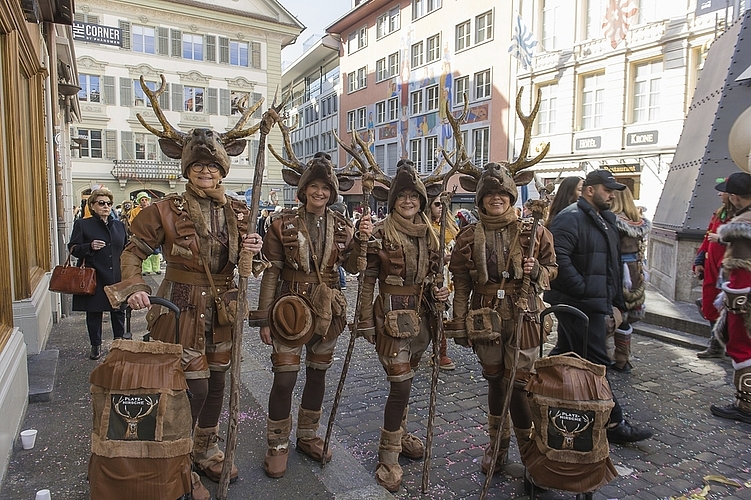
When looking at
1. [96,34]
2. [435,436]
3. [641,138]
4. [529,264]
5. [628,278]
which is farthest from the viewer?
[641,138]

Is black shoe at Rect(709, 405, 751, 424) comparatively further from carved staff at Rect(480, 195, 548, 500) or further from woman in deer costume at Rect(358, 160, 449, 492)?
woman in deer costume at Rect(358, 160, 449, 492)

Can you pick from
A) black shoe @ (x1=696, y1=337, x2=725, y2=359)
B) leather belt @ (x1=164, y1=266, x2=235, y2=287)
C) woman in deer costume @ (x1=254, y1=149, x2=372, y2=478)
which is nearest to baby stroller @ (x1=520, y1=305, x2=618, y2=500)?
woman in deer costume @ (x1=254, y1=149, x2=372, y2=478)

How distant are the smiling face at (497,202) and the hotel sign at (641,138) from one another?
59.8 feet

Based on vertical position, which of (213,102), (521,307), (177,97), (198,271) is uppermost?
(177,97)

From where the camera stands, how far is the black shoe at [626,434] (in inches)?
164

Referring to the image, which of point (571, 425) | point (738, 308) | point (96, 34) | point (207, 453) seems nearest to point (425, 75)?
point (96, 34)

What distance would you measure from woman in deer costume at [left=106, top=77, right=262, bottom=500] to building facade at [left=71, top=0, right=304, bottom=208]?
29.9m

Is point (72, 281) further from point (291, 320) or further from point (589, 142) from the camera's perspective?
point (589, 142)

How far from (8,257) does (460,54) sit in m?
28.1

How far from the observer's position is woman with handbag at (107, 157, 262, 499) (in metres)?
3.27

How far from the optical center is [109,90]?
107 feet

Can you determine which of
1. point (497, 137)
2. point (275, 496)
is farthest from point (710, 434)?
point (497, 137)

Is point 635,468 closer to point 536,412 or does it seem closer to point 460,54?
point 536,412

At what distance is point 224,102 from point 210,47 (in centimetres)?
354
